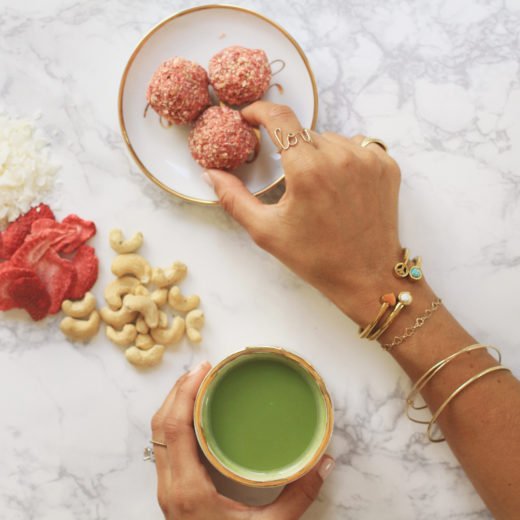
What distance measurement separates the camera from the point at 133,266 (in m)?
1.13

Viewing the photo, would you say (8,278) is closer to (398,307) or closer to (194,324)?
(194,324)

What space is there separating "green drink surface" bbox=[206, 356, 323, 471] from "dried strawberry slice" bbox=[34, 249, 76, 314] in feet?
1.20

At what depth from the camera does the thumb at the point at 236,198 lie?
1012mm

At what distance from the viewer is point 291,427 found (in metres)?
1.02

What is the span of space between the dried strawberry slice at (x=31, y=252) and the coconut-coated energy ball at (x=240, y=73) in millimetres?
447

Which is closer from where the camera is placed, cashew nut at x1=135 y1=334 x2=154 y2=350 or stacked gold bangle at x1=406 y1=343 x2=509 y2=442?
stacked gold bangle at x1=406 y1=343 x2=509 y2=442

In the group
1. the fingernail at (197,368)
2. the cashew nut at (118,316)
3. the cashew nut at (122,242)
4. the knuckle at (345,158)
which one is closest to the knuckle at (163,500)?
the fingernail at (197,368)

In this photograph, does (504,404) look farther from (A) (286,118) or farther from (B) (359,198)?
(A) (286,118)

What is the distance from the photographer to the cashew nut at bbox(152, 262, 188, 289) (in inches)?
44.2

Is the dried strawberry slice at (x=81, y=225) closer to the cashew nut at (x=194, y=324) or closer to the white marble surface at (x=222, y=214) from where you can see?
the white marble surface at (x=222, y=214)

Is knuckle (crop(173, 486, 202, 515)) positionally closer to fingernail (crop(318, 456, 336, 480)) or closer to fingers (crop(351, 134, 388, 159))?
fingernail (crop(318, 456, 336, 480))

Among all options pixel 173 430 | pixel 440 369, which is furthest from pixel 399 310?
pixel 173 430

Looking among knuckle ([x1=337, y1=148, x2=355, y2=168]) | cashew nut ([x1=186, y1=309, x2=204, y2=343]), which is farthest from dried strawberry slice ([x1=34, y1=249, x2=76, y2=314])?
knuckle ([x1=337, y1=148, x2=355, y2=168])

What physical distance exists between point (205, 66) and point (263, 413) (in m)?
0.66
